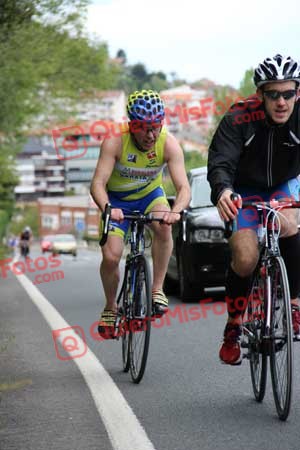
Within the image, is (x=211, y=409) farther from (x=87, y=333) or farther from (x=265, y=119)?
(x=87, y=333)

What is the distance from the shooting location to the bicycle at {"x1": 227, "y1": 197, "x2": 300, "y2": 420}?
236 inches

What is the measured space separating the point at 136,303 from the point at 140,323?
5.7 inches

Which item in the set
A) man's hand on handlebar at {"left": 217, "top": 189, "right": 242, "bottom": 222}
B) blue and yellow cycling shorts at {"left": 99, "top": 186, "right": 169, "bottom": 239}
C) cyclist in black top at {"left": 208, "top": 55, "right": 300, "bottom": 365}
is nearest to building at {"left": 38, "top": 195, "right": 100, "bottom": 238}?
blue and yellow cycling shorts at {"left": 99, "top": 186, "right": 169, "bottom": 239}

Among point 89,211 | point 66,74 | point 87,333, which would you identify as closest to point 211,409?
point 87,333

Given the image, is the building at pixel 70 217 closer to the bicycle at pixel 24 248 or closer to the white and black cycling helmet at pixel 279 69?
the bicycle at pixel 24 248

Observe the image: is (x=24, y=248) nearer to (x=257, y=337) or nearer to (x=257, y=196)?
(x=257, y=196)

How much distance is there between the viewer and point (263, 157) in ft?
21.6

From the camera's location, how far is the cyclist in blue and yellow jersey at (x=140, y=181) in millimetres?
8039

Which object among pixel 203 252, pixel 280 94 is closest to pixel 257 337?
pixel 280 94

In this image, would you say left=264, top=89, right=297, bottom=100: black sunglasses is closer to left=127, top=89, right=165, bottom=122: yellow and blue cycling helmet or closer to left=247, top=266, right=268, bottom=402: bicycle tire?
left=247, top=266, right=268, bottom=402: bicycle tire

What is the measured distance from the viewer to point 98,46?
47.3m

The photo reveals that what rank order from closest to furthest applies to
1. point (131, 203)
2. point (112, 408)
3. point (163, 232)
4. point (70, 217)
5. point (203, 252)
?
point (112, 408) < point (163, 232) < point (131, 203) < point (203, 252) < point (70, 217)

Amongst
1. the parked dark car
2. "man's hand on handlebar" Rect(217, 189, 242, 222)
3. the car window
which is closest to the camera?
"man's hand on handlebar" Rect(217, 189, 242, 222)

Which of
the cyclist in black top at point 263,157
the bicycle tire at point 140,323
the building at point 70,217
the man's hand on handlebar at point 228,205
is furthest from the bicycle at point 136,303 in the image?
the building at point 70,217
